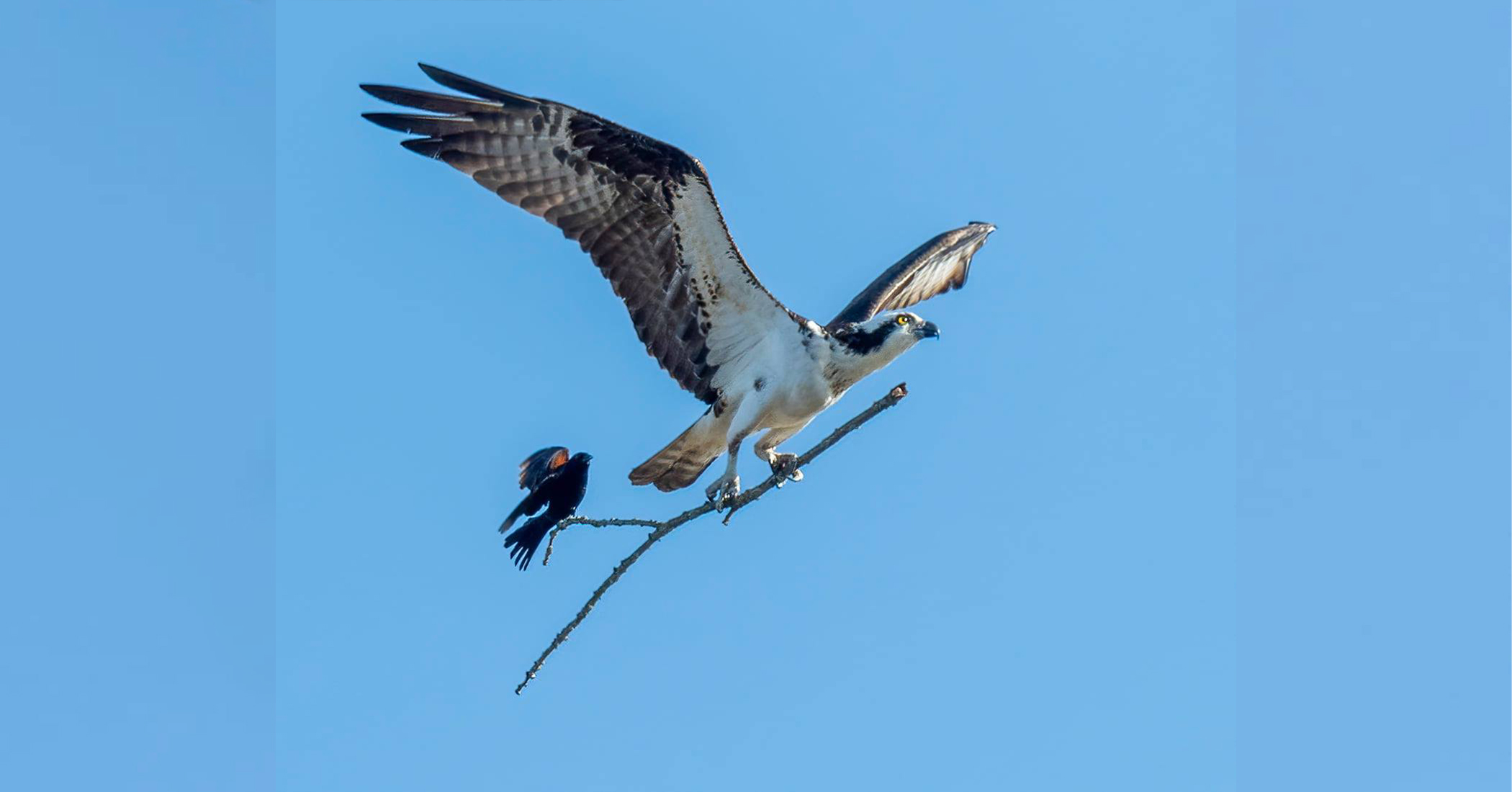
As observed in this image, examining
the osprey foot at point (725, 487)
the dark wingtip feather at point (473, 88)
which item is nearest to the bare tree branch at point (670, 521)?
the osprey foot at point (725, 487)

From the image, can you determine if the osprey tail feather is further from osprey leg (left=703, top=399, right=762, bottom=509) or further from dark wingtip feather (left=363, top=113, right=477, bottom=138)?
dark wingtip feather (left=363, top=113, right=477, bottom=138)

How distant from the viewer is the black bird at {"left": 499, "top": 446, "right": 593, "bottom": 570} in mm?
8656

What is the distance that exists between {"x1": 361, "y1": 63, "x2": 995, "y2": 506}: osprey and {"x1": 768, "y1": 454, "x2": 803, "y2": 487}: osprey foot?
0.09 ft

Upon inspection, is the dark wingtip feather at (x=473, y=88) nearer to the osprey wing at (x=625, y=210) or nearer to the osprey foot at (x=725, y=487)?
the osprey wing at (x=625, y=210)

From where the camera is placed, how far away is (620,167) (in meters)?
8.46

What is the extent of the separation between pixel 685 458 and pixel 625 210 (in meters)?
1.54

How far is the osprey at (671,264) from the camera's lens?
8195mm

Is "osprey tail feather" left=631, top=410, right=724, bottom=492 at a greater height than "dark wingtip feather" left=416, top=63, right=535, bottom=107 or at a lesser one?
lesser

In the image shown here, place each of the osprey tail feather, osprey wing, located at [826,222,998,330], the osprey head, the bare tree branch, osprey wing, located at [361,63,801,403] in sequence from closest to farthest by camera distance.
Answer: the bare tree branch
the osprey head
osprey wing, located at [361,63,801,403]
the osprey tail feather
osprey wing, located at [826,222,998,330]

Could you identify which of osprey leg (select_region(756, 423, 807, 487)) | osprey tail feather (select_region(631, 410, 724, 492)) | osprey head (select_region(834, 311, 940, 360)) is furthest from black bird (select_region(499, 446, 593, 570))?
osprey head (select_region(834, 311, 940, 360))

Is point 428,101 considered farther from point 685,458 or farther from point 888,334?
point 888,334

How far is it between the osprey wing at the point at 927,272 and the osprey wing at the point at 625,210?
1427mm

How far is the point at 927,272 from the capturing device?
10.9m

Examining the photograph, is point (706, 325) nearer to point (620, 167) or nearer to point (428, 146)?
point (620, 167)
